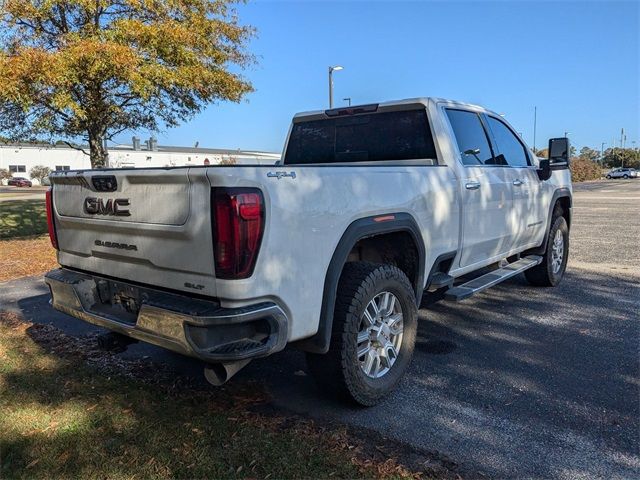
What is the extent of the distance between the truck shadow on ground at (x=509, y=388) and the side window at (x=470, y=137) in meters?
1.63

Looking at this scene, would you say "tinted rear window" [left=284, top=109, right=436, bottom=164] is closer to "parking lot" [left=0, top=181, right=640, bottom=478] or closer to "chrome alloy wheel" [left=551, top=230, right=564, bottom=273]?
"parking lot" [left=0, top=181, right=640, bottom=478]

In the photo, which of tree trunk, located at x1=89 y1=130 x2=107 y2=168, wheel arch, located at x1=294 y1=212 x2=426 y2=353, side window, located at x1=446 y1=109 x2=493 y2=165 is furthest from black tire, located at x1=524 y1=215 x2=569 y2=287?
tree trunk, located at x1=89 y1=130 x2=107 y2=168

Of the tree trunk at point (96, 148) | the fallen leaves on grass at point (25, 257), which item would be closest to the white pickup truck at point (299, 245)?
the fallen leaves on grass at point (25, 257)

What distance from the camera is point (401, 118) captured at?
4.41 metres

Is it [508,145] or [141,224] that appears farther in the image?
[508,145]

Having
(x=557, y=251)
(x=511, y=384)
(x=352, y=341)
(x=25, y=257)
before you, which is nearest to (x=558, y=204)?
(x=557, y=251)

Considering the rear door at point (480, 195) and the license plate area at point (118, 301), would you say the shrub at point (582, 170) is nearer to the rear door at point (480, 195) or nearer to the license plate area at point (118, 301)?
the rear door at point (480, 195)

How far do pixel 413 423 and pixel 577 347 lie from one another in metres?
2.03

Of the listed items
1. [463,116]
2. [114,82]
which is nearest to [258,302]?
[463,116]

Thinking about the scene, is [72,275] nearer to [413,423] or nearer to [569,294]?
[413,423]

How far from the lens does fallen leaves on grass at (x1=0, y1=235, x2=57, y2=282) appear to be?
783 cm

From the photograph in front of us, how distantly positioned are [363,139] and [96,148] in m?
7.74

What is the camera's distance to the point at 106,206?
3.08 m

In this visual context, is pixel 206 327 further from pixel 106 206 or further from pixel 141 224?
pixel 106 206
